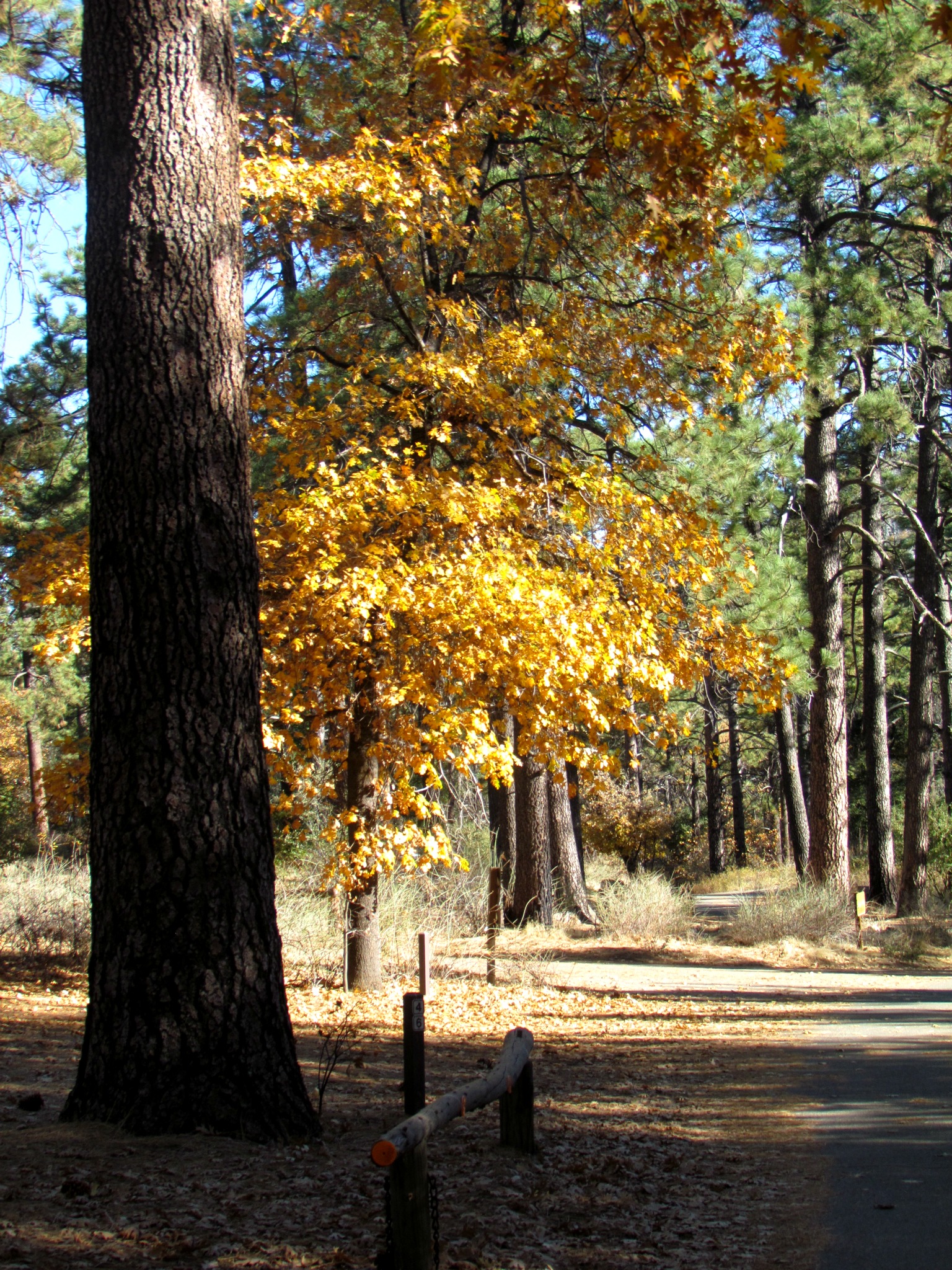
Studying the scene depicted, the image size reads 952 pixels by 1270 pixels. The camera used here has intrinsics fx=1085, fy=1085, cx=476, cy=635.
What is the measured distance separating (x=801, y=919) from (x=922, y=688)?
6380mm

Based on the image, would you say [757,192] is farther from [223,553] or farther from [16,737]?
[16,737]

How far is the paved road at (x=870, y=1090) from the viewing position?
4273mm

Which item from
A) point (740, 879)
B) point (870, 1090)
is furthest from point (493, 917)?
point (740, 879)

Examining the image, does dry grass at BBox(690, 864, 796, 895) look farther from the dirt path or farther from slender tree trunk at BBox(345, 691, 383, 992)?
the dirt path

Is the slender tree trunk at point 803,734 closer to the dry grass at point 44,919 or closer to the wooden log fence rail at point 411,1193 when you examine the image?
the dry grass at point 44,919

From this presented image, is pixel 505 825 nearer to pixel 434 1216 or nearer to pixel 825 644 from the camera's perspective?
pixel 825 644

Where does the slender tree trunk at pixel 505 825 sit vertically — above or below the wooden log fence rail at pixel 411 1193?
above

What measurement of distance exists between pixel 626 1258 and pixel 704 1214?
2.40 feet

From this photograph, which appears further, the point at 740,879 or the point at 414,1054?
the point at 740,879

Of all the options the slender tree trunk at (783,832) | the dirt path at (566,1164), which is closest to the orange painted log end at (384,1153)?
the dirt path at (566,1164)

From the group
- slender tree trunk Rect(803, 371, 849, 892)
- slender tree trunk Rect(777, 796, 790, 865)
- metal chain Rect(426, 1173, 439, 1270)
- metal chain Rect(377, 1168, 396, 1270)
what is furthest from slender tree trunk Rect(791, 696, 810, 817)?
metal chain Rect(377, 1168, 396, 1270)

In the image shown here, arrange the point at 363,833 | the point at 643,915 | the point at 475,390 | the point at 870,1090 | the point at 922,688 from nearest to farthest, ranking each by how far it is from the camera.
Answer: the point at 870,1090, the point at 363,833, the point at 475,390, the point at 643,915, the point at 922,688

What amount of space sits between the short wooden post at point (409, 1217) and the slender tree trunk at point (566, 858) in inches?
579

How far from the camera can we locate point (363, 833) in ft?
30.0
